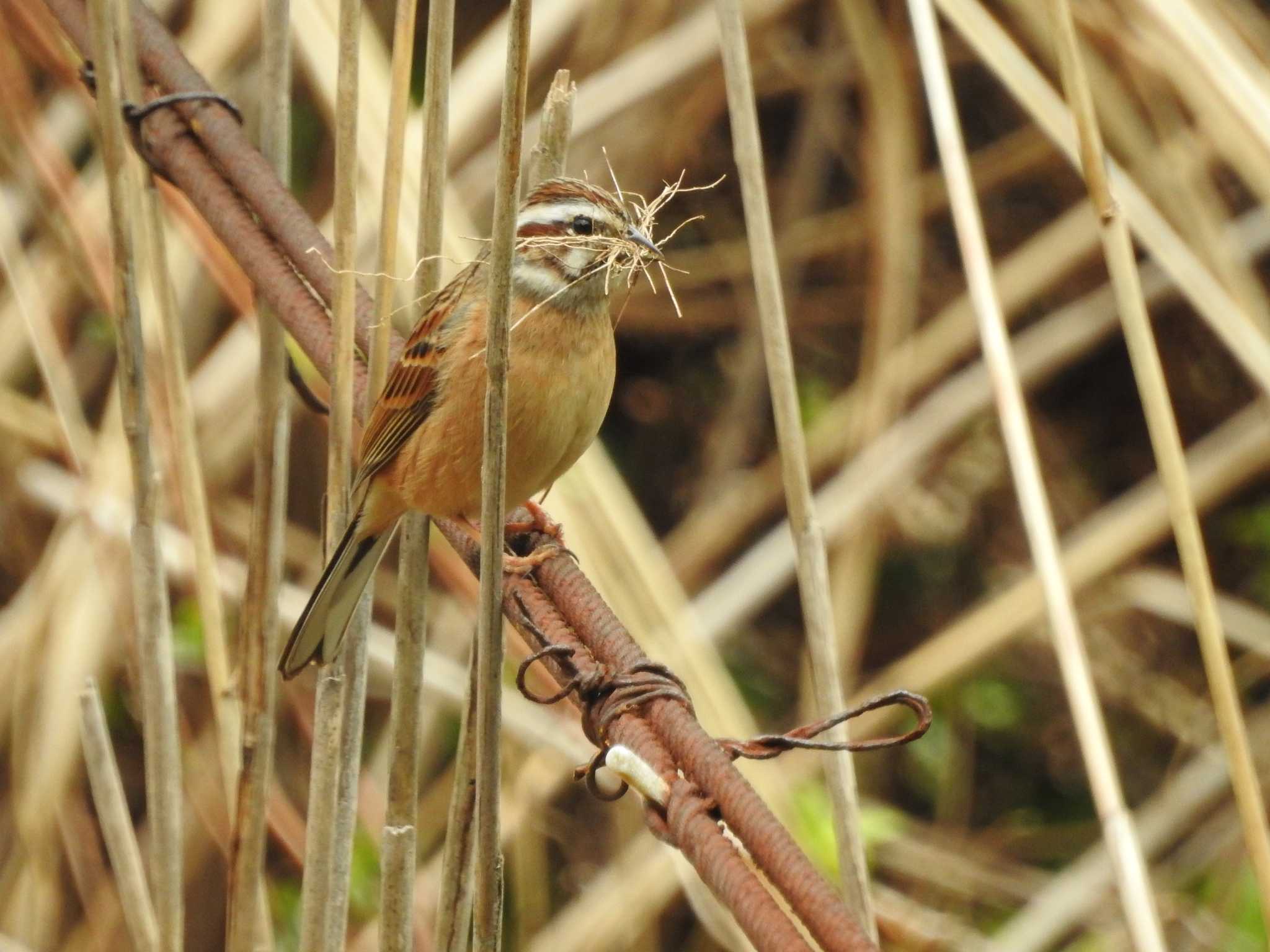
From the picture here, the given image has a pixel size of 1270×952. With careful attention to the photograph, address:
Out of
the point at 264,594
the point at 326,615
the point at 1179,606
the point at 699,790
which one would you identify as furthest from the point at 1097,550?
the point at 699,790

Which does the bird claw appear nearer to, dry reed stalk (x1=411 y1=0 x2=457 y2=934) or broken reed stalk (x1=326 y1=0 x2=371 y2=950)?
dry reed stalk (x1=411 y1=0 x2=457 y2=934)

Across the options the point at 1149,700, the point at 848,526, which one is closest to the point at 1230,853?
the point at 1149,700

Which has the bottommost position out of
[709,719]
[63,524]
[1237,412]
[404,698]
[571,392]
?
[404,698]

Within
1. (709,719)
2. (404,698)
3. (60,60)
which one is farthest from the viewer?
(60,60)

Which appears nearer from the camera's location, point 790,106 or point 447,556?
point 447,556

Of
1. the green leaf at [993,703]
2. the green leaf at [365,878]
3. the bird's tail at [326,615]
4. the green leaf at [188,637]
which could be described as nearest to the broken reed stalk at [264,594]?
the bird's tail at [326,615]

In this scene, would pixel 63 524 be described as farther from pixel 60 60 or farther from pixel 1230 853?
pixel 1230 853

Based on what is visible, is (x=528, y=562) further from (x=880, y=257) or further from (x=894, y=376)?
(x=880, y=257)
